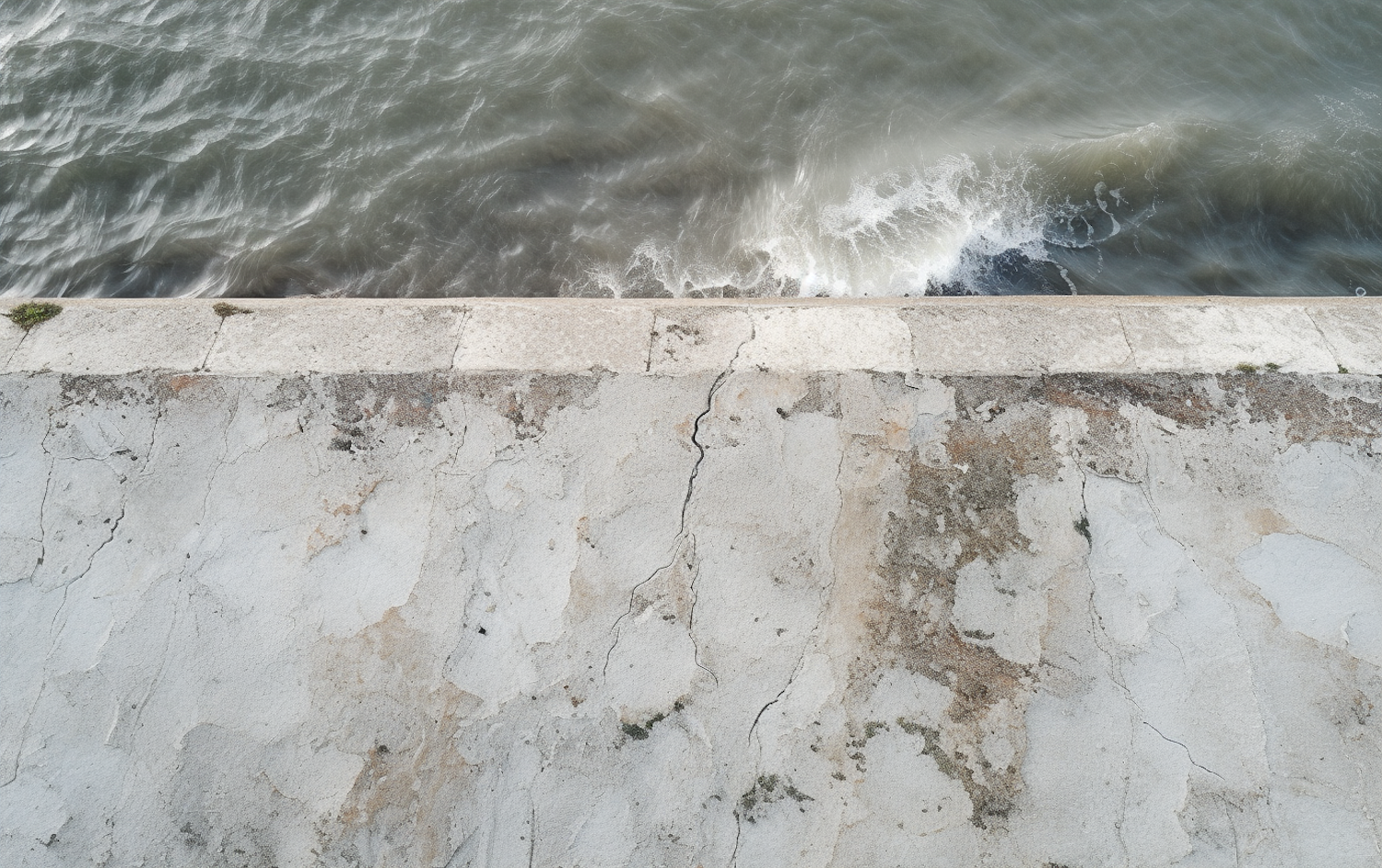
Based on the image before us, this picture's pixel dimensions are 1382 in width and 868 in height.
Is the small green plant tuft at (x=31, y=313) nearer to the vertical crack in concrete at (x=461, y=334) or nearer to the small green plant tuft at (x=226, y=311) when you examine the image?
the small green plant tuft at (x=226, y=311)

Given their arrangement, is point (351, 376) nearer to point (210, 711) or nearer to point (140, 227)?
point (210, 711)

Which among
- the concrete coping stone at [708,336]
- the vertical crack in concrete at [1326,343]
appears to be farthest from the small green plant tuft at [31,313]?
the vertical crack in concrete at [1326,343]

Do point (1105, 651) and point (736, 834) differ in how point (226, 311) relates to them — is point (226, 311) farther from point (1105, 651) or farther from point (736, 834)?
point (1105, 651)

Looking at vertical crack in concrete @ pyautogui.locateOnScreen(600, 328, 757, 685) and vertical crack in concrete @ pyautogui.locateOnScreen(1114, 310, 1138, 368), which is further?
vertical crack in concrete @ pyautogui.locateOnScreen(1114, 310, 1138, 368)

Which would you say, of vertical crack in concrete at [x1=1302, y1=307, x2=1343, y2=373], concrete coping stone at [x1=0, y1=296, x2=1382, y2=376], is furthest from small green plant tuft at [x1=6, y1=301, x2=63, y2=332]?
vertical crack in concrete at [x1=1302, y1=307, x2=1343, y2=373]

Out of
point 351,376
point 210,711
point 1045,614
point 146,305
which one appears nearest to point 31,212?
point 146,305

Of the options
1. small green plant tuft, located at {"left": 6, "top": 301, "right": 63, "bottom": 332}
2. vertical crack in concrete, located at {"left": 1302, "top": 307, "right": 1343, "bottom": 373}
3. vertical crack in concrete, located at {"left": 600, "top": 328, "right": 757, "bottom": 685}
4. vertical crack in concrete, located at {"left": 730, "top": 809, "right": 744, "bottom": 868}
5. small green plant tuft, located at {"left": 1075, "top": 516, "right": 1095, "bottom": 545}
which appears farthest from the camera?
small green plant tuft, located at {"left": 6, "top": 301, "right": 63, "bottom": 332}

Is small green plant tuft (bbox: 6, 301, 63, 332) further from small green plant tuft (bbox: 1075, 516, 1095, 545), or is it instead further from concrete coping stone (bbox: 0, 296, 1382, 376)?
small green plant tuft (bbox: 1075, 516, 1095, 545)
